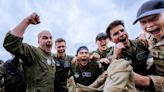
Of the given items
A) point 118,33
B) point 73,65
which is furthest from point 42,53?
point 118,33

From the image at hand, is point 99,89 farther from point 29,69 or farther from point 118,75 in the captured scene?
point 29,69

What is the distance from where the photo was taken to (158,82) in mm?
2598

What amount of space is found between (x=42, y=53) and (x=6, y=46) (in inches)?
49.4

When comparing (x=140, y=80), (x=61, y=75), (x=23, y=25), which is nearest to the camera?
(x=140, y=80)

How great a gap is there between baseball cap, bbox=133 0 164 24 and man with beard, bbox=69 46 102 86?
4.19m

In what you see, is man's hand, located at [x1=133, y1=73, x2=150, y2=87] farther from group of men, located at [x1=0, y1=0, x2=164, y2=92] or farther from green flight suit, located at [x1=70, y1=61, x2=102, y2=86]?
green flight suit, located at [x1=70, y1=61, x2=102, y2=86]

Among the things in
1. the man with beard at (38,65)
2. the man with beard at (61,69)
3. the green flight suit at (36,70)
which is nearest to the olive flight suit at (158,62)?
Result: the man with beard at (38,65)

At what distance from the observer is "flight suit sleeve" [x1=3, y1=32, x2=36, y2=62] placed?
4.96m

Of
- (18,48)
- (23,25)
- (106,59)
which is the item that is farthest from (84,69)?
(106,59)

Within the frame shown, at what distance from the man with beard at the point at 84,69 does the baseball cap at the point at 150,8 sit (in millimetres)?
4190

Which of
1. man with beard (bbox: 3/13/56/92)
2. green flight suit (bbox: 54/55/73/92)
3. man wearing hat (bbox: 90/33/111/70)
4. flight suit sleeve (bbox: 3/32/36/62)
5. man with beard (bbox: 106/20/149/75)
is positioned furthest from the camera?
green flight suit (bbox: 54/55/73/92)

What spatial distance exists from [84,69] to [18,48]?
1847 mm

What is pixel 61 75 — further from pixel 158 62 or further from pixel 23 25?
pixel 158 62

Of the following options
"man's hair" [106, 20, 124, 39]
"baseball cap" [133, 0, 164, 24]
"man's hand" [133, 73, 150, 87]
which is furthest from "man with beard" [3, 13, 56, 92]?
"baseball cap" [133, 0, 164, 24]
